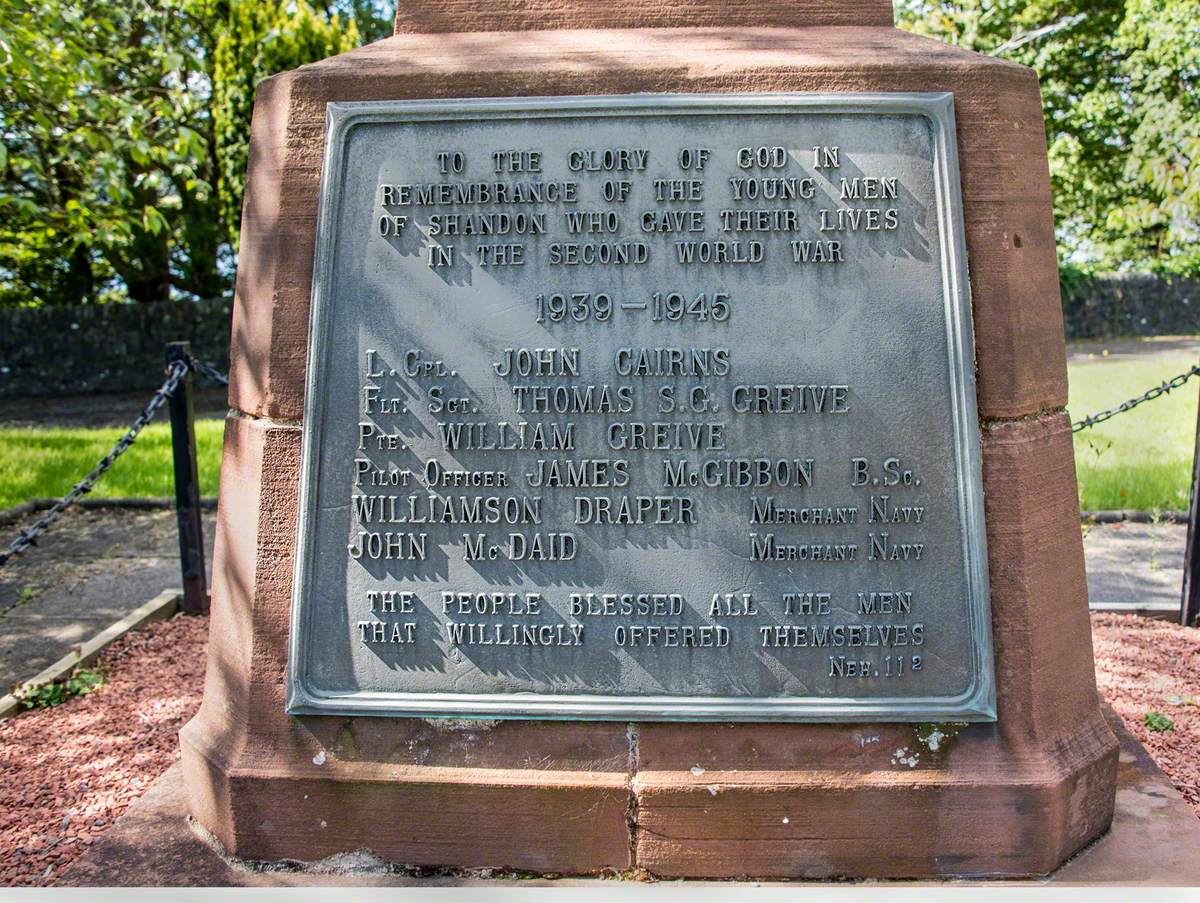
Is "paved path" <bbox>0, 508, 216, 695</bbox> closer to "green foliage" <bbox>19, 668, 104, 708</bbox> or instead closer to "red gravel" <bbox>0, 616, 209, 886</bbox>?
"green foliage" <bbox>19, 668, 104, 708</bbox>

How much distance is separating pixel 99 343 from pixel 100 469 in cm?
1617

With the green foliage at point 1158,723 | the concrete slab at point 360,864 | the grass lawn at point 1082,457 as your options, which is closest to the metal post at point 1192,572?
the grass lawn at point 1082,457

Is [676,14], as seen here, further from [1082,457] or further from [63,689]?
[1082,457]

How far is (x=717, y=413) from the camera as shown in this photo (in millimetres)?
2850

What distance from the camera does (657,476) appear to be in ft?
9.35

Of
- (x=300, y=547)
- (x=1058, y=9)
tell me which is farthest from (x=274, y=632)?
(x=1058, y=9)

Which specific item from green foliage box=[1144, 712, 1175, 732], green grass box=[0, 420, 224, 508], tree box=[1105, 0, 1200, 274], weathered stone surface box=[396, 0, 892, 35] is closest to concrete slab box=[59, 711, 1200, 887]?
green foliage box=[1144, 712, 1175, 732]

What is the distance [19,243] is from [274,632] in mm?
11790

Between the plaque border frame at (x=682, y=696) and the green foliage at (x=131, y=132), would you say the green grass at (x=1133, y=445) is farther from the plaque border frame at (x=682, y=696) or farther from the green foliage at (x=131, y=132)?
the green foliage at (x=131, y=132)

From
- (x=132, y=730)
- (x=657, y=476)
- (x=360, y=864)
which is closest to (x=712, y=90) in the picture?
(x=657, y=476)

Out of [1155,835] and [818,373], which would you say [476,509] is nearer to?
[818,373]

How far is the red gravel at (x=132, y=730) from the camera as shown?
10.3ft

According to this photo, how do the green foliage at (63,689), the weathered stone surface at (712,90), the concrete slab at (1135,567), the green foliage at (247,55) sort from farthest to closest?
1. the green foliage at (247,55)
2. the concrete slab at (1135,567)
3. the green foliage at (63,689)
4. the weathered stone surface at (712,90)

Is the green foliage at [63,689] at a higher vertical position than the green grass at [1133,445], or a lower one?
lower
